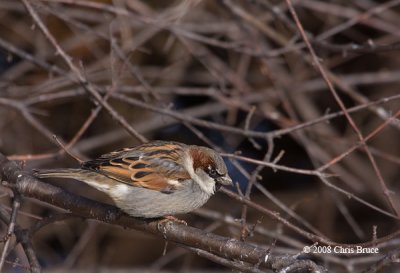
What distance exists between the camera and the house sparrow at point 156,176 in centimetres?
371

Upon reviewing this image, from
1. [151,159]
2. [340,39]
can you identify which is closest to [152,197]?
[151,159]

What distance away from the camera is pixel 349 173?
6.34 meters

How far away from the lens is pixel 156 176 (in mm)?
3842

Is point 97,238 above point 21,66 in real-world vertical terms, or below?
below

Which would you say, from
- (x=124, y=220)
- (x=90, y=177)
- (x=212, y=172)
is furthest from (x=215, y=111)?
(x=124, y=220)

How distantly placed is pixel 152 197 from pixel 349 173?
118 inches

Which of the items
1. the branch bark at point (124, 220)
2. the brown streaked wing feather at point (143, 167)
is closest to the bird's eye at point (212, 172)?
the brown streaked wing feather at point (143, 167)

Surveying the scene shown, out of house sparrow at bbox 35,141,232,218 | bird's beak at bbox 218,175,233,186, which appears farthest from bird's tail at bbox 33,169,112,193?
bird's beak at bbox 218,175,233,186

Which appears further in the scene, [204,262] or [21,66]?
[204,262]

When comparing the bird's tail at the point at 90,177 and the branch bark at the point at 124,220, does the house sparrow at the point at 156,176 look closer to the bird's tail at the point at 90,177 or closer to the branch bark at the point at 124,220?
the bird's tail at the point at 90,177

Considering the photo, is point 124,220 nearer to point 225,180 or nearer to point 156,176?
point 156,176

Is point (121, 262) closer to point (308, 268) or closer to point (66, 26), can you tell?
point (66, 26)

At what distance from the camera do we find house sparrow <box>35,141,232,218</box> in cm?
371

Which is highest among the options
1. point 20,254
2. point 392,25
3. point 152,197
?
point 392,25
